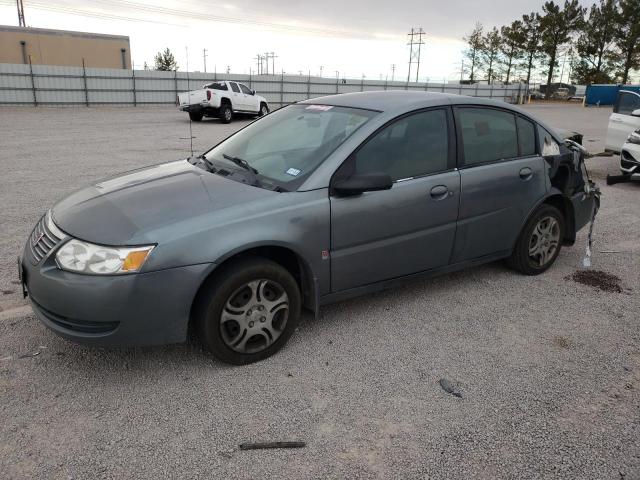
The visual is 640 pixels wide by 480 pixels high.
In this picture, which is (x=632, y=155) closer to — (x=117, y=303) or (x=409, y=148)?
(x=409, y=148)

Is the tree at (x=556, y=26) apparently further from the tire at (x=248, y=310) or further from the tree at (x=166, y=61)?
the tire at (x=248, y=310)

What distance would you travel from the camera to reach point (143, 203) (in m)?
3.08

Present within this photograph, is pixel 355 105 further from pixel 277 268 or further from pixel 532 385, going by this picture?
pixel 532 385

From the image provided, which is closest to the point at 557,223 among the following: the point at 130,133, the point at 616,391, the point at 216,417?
the point at 616,391

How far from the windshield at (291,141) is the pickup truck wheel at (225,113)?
16784 millimetres

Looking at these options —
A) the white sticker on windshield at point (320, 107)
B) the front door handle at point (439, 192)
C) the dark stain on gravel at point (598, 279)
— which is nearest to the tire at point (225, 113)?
the white sticker on windshield at point (320, 107)

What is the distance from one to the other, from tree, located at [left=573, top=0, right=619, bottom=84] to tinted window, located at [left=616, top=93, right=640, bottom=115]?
2249 inches

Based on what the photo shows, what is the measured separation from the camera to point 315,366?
315cm

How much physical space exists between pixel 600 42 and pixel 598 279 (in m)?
65.6

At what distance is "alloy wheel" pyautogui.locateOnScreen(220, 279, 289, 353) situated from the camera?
2994 millimetres

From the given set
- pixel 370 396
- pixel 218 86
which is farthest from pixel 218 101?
pixel 370 396

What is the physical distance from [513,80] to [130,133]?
2237 inches

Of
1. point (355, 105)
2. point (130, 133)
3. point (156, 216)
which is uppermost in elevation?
point (355, 105)

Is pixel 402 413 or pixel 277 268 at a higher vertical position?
pixel 277 268
